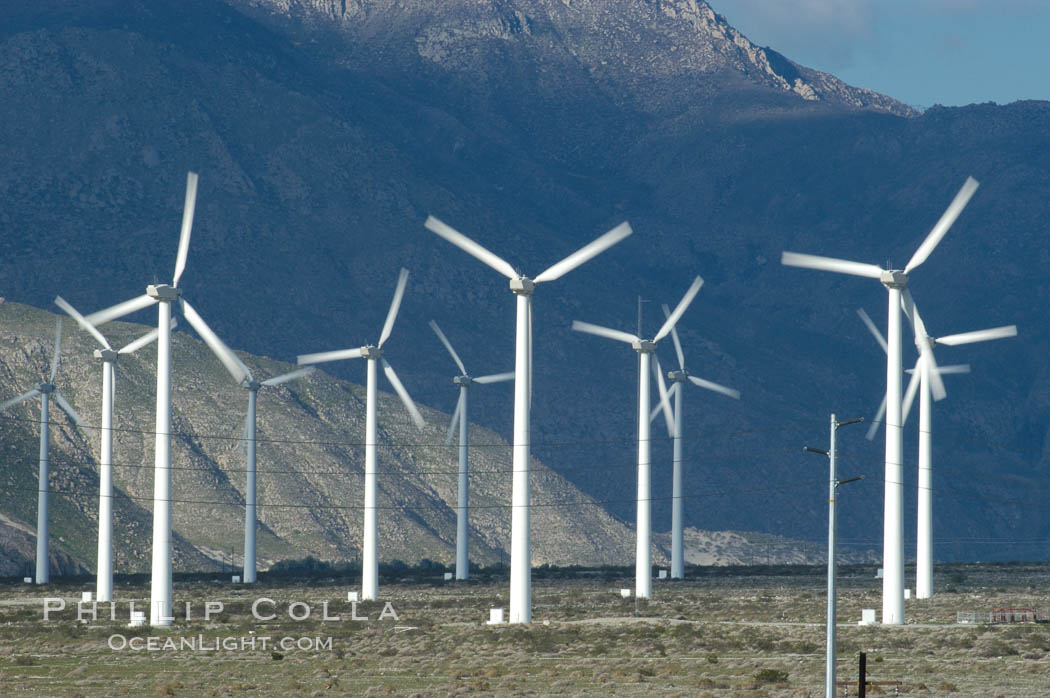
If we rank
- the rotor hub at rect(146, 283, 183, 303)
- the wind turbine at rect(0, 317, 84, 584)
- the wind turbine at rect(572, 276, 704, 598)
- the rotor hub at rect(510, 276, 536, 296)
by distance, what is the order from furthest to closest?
the wind turbine at rect(0, 317, 84, 584) → the wind turbine at rect(572, 276, 704, 598) → the rotor hub at rect(146, 283, 183, 303) → the rotor hub at rect(510, 276, 536, 296)

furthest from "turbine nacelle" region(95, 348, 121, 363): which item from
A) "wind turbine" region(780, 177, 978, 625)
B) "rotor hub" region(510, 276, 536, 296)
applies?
"wind turbine" region(780, 177, 978, 625)

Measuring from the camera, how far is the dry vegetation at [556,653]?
6112 cm

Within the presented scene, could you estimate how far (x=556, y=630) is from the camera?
267ft

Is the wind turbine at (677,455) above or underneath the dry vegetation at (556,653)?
above

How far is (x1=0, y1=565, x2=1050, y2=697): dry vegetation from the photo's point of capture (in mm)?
61125

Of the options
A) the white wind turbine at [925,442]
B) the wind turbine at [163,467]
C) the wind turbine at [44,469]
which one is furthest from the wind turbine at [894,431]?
the wind turbine at [44,469]

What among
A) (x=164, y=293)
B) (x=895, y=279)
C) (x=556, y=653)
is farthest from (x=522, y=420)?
(x=895, y=279)

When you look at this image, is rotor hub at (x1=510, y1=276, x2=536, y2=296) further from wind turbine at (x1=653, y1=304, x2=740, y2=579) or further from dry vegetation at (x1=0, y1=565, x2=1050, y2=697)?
wind turbine at (x1=653, y1=304, x2=740, y2=579)

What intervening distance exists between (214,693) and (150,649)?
1700 cm

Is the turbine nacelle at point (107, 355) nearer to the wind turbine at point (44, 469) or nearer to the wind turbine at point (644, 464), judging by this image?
the wind turbine at point (44, 469)

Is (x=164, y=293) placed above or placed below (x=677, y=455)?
above

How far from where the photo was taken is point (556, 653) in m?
72.5

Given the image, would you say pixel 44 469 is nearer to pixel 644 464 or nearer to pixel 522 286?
pixel 644 464

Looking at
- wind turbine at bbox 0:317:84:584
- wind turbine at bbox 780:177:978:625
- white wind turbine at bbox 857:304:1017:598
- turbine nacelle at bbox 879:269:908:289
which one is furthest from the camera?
wind turbine at bbox 0:317:84:584
